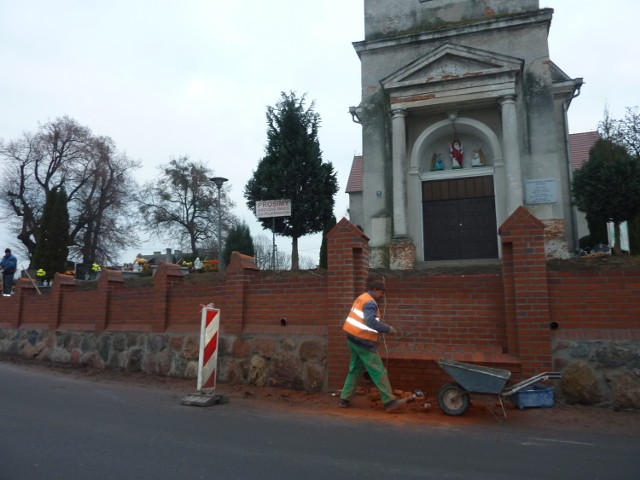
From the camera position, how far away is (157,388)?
8.45 meters

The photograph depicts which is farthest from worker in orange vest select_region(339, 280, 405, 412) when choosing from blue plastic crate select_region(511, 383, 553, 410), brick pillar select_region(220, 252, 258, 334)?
brick pillar select_region(220, 252, 258, 334)

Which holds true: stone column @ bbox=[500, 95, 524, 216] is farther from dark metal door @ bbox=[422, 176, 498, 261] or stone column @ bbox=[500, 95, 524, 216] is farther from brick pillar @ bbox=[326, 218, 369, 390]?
brick pillar @ bbox=[326, 218, 369, 390]

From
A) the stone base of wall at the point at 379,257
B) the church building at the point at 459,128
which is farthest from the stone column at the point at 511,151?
the stone base of wall at the point at 379,257

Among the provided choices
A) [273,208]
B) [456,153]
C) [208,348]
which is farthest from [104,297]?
[456,153]

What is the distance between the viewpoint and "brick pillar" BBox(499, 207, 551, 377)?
6.54m

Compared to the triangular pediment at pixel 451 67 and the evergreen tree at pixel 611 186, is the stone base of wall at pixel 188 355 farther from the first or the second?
the triangular pediment at pixel 451 67

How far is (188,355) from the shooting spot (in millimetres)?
9102

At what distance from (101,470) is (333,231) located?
4632mm

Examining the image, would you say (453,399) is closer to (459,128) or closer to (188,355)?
(188,355)

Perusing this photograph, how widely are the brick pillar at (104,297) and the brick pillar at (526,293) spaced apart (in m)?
8.24

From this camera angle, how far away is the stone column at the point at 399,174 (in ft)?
49.4

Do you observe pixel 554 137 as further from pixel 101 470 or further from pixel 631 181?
pixel 101 470

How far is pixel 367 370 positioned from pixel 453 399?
3.63 ft

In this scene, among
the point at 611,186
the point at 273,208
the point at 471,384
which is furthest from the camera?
the point at 273,208
